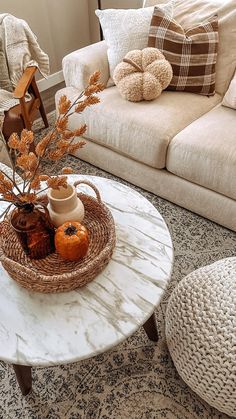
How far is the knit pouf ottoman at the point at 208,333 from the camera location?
105cm

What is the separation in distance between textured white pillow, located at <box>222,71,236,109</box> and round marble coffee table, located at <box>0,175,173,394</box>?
0.99 metres

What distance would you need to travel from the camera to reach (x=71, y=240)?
40.7 inches

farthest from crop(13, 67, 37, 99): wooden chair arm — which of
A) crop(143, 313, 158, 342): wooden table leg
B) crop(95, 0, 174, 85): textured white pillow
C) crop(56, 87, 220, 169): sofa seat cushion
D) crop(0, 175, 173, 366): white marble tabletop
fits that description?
crop(143, 313, 158, 342): wooden table leg

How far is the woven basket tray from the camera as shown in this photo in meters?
1.01

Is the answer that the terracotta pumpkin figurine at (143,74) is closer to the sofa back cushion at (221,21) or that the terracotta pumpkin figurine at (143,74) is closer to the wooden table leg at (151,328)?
the sofa back cushion at (221,21)

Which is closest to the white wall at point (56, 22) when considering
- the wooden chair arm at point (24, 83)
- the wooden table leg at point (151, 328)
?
the wooden chair arm at point (24, 83)

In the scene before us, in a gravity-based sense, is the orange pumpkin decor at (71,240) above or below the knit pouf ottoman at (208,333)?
above

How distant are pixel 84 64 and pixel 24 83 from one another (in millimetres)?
350

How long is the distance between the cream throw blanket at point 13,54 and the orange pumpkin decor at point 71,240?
126 centimetres

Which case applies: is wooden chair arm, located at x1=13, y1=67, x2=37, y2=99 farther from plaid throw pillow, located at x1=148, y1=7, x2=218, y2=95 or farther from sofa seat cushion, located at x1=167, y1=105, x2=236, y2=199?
sofa seat cushion, located at x1=167, y1=105, x2=236, y2=199

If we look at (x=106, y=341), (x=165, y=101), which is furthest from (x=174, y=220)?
(x=106, y=341)

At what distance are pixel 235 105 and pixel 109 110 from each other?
66cm

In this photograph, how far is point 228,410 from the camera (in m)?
1.10

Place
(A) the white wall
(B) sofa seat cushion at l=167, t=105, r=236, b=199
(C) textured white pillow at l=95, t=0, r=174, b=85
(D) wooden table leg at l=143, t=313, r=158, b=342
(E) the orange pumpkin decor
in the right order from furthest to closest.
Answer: (A) the white wall < (C) textured white pillow at l=95, t=0, r=174, b=85 < (B) sofa seat cushion at l=167, t=105, r=236, b=199 < (D) wooden table leg at l=143, t=313, r=158, b=342 < (E) the orange pumpkin decor
